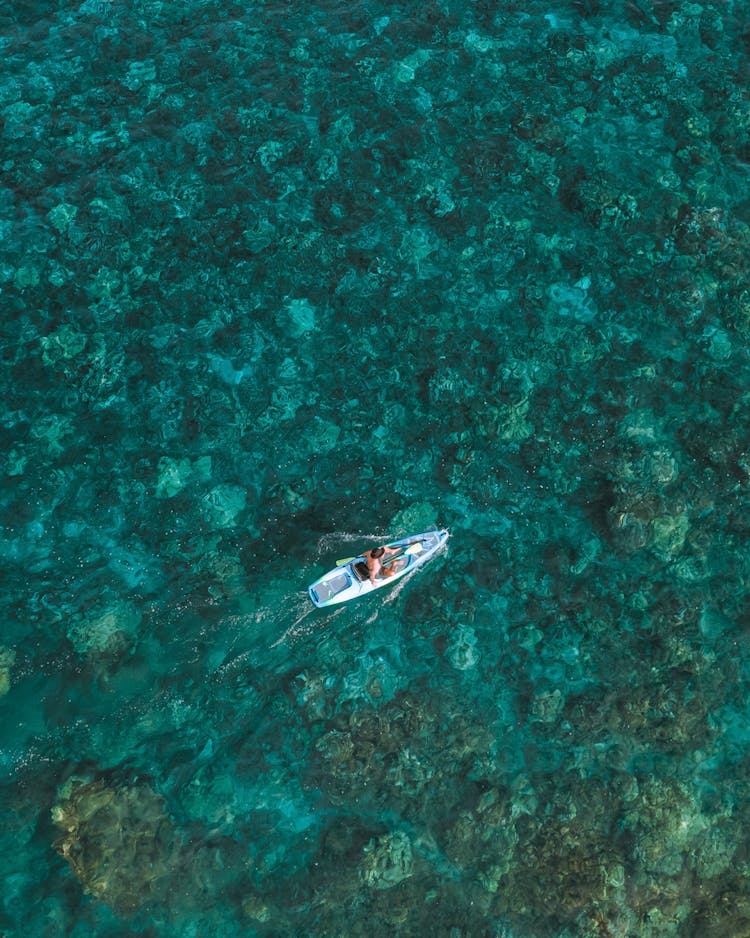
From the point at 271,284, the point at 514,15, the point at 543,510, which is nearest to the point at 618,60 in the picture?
the point at 514,15

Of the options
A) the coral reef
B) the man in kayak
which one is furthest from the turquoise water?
the man in kayak

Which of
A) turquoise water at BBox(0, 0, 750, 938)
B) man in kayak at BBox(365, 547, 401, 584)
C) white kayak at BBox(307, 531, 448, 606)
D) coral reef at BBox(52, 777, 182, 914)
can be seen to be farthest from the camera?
white kayak at BBox(307, 531, 448, 606)

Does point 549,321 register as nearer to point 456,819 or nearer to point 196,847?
point 456,819

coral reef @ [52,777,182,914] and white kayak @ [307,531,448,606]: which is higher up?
white kayak @ [307,531,448,606]

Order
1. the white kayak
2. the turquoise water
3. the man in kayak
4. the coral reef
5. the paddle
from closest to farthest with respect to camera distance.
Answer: the coral reef < the turquoise water < the man in kayak < the white kayak < the paddle

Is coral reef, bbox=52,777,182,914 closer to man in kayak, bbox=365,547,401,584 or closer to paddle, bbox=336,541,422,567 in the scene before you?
paddle, bbox=336,541,422,567
